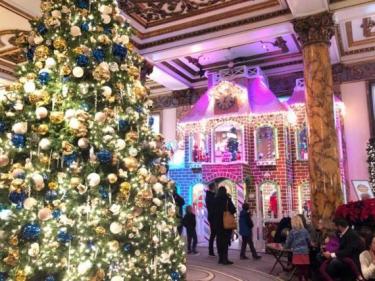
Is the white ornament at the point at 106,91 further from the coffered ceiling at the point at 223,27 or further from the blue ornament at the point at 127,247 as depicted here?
the coffered ceiling at the point at 223,27

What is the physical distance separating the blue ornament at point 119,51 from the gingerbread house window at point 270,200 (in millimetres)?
9527

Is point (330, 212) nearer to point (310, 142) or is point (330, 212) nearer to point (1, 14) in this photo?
point (310, 142)

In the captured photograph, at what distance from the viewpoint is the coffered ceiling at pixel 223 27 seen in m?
7.85

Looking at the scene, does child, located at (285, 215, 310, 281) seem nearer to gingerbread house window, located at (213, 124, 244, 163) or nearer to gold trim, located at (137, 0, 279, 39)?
gold trim, located at (137, 0, 279, 39)

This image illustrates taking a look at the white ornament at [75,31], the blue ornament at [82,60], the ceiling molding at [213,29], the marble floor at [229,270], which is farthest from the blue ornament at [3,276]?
the ceiling molding at [213,29]

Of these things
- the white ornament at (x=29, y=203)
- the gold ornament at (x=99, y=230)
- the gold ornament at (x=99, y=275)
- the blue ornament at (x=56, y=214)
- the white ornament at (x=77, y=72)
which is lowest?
the gold ornament at (x=99, y=275)

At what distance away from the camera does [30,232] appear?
246 centimetres

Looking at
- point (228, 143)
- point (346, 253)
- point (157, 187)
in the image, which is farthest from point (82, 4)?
point (228, 143)

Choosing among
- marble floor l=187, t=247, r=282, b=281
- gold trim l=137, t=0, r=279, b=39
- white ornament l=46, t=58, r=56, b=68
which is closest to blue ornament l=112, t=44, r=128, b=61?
white ornament l=46, t=58, r=56, b=68

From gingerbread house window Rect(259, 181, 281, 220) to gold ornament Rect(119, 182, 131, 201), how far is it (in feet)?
31.7

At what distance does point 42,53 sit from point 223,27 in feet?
21.6

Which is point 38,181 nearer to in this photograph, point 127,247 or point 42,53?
point 127,247

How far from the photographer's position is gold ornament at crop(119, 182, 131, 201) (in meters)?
2.84

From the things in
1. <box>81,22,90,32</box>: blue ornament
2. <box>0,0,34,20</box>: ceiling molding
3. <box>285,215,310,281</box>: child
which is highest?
<box>0,0,34,20</box>: ceiling molding
